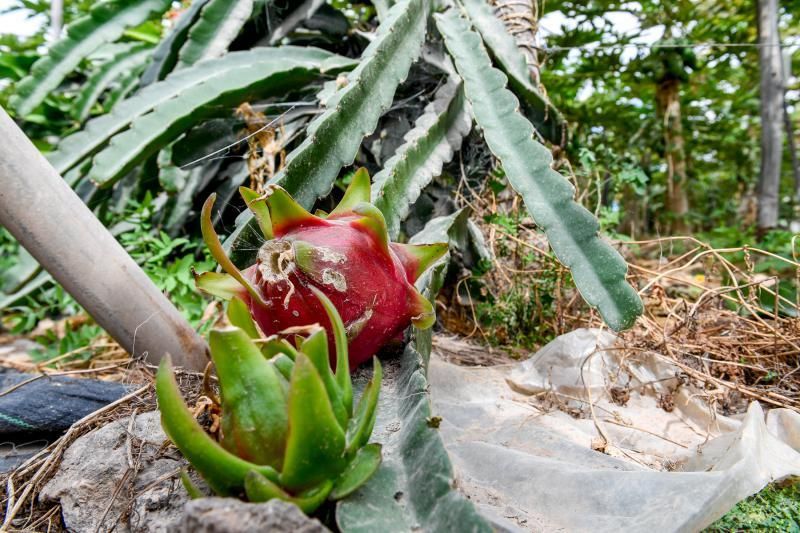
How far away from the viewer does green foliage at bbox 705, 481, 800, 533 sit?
69 cm

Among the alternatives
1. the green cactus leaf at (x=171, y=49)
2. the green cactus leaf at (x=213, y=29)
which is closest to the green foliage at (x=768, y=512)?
the green cactus leaf at (x=213, y=29)

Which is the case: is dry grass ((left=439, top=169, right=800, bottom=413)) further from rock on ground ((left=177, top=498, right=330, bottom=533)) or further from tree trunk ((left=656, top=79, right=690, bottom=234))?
tree trunk ((left=656, top=79, right=690, bottom=234))

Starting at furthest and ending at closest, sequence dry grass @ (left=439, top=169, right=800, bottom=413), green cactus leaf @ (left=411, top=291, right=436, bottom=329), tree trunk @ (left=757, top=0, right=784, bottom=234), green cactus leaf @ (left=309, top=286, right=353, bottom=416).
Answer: tree trunk @ (left=757, top=0, right=784, bottom=234) < dry grass @ (left=439, top=169, right=800, bottom=413) < green cactus leaf @ (left=411, top=291, right=436, bottom=329) < green cactus leaf @ (left=309, top=286, right=353, bottom=416)

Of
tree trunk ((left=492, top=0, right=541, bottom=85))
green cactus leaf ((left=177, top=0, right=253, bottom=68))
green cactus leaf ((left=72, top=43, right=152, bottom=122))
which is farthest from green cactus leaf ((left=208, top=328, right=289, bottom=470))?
green cactus leaf ((left=72, top=43, right=152, bottom=122))

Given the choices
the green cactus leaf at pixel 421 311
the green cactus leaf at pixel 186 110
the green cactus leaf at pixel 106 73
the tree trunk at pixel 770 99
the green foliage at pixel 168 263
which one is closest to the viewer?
the green cactus leaf at pixel 421 311

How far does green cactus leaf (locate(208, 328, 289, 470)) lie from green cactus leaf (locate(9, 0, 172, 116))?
1.70 meters

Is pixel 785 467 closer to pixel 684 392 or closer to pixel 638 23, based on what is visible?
pixel 684 392

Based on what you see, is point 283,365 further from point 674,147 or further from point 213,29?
point 674,147

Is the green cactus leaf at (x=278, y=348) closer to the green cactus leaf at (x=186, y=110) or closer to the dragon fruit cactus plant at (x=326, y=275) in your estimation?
the dragon fruit cactus plant at (x=326, y=275)

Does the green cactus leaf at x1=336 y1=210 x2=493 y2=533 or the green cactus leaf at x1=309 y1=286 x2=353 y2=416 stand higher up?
the green cactus leaf at x1=309 y1=286 x2=353 y2=416

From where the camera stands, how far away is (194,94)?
4.58ft

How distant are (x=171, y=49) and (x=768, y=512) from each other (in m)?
1.89

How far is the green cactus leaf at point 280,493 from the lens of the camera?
449 millimetres

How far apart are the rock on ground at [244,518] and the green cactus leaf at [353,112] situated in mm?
635
